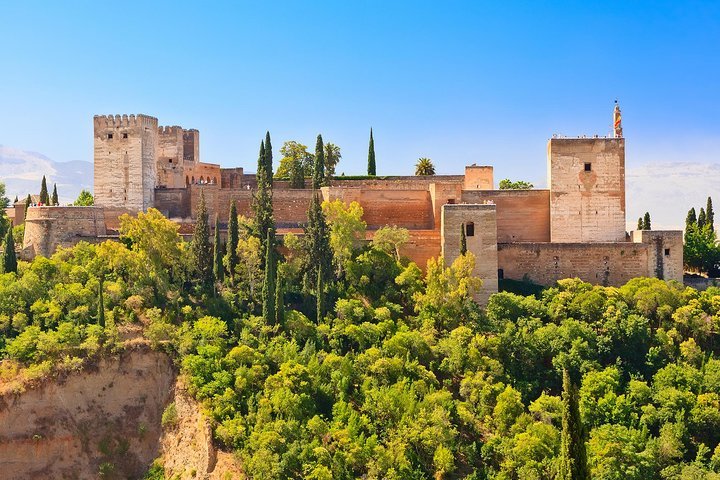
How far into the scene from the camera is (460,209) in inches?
1208

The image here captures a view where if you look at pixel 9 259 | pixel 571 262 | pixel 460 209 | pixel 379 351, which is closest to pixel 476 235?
pixel 460 209

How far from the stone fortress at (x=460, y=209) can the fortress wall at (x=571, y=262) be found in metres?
0.03

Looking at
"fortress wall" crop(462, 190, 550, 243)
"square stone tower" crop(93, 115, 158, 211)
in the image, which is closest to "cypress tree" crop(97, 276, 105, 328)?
"square stone tower" crop(93, 115, 158, 211)

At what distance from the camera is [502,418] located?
25.6 metres

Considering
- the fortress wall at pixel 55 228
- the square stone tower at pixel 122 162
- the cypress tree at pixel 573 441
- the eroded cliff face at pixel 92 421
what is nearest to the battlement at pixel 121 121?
the square stone tower at pixel 122 162

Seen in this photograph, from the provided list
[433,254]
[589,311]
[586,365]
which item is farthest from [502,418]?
[433,254]

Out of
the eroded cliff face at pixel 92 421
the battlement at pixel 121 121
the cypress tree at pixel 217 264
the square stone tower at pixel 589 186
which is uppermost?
the battlement at pixel 121 121

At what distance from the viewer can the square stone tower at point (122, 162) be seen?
116ft

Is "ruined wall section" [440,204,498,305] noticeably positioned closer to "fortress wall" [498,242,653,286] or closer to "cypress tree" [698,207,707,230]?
"fortress wall" [498,242,653,286]

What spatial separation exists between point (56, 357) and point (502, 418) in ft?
40.6

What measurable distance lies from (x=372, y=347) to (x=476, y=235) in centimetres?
548

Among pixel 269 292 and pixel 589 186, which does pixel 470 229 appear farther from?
pixel 269 292

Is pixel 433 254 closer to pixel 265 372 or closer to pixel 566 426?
pixel 265 372

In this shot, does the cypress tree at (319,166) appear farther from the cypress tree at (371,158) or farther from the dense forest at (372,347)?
the dense forest at (372,347)
